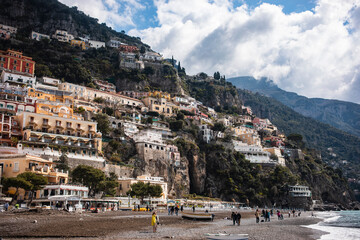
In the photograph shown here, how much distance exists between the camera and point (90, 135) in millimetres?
57281

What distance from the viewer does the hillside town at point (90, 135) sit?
3919cm

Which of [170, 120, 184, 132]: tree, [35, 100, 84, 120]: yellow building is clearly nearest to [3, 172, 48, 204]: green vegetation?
[35, 100, 84, 120]: yellow building

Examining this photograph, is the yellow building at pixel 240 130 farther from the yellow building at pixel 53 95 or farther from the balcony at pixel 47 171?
the balcony at pixel 47 171

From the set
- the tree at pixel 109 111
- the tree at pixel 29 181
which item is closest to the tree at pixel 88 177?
the tree at pixel 29 181

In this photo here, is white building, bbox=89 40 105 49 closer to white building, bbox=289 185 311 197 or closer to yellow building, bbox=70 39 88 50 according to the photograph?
yellow building, bbox=70 39 88 50

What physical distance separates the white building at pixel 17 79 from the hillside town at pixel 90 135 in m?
0.19

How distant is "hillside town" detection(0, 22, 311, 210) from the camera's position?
129 ft

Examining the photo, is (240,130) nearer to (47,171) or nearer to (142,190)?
(142,190)

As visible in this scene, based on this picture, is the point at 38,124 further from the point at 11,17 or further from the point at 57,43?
the point at 11,17

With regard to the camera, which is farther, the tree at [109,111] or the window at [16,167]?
the tree at [109,111]

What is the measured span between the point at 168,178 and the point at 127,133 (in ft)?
39.8

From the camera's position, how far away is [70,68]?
90.1m

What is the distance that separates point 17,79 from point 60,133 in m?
22.2

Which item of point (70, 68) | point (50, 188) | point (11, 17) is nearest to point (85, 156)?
point (50, 188)
